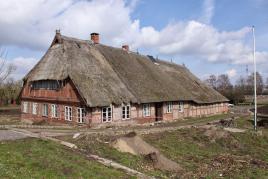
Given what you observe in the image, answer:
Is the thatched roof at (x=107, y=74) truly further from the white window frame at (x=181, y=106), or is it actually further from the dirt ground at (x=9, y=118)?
the dirt ground at (x=9, y=118)

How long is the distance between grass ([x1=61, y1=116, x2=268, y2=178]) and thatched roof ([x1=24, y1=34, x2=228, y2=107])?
7343 mm

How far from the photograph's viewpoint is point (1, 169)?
1370 cm

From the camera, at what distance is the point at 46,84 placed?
1534 inches

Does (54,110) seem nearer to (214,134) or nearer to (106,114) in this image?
(106,114)

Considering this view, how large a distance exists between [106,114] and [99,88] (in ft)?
8.94

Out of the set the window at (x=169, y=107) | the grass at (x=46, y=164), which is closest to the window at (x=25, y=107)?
the window at (x=169, y=107)

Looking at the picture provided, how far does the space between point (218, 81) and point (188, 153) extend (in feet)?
387

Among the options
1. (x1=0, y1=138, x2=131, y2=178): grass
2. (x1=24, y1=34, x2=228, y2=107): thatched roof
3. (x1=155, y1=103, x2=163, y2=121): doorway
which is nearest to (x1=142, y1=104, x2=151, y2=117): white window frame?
(x1=24, y1=34, x2=228, y2=107): thatched roof

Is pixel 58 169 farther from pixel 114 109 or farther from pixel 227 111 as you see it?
pixel 227 111

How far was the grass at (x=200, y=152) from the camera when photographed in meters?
18.8

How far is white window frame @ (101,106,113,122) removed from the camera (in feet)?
111

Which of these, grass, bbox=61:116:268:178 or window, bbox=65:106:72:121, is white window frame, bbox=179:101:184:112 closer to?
grass, bbox=61:116:268:178

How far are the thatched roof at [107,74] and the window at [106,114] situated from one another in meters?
0.97

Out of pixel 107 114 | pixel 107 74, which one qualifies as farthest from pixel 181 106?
pixel 107 114
